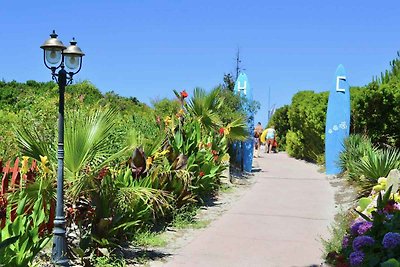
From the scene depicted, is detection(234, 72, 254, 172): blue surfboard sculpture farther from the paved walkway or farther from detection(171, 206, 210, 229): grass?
detection(171, 206, 210, 229): grass

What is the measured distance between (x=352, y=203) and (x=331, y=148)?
521 centimetres

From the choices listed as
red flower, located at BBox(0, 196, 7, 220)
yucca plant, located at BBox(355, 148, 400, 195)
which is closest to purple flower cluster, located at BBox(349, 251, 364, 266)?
red flower, located at BBox(0, 196, 7, 220)

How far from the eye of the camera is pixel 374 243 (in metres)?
4.08

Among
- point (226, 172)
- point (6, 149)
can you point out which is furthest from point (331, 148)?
point (6, 149)

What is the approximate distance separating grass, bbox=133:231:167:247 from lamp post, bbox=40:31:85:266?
165 centimetres

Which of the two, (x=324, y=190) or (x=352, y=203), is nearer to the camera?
(x=352, y=203)

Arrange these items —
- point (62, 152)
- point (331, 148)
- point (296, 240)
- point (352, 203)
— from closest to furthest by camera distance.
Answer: point (62, 152) → point (296, 240) → point (352, 203) → point (331, 148)

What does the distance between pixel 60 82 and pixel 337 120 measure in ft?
36.1

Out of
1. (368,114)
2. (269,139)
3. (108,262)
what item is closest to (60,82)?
(108,262)

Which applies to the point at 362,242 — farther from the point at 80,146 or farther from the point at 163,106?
the point at 163,106

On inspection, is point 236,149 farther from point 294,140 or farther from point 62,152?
point 62,152

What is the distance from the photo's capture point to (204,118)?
1278 centimetres

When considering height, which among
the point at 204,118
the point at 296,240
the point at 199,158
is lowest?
the point at 296,240

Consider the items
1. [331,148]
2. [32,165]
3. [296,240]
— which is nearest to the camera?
[32,165]
